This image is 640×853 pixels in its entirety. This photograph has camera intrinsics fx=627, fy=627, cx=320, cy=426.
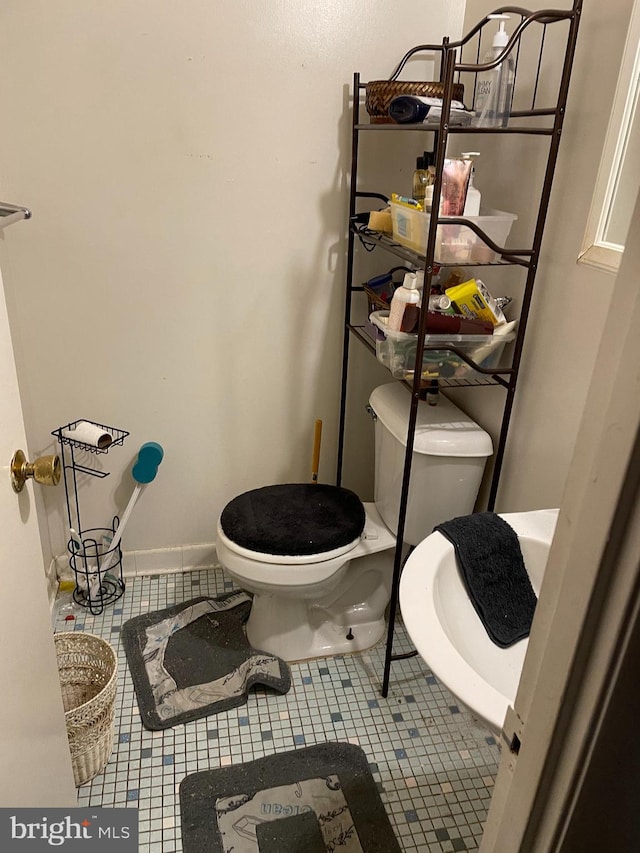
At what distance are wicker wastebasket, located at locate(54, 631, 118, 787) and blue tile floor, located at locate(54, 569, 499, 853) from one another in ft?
0.22

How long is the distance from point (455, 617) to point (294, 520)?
2.33 ft

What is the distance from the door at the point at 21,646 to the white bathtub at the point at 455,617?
1.93 feet

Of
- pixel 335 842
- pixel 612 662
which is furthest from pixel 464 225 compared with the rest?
pixel 335 842

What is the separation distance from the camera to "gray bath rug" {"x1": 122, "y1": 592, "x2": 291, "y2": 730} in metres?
1.69

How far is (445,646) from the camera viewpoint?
3.19ft

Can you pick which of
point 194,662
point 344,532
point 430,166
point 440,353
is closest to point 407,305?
point 440,353

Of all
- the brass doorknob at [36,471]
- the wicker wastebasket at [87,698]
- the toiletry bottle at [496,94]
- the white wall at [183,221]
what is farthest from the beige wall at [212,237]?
the brass doorknob at [36,471]

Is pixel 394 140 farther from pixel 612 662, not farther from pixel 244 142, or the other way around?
pixel 612 662

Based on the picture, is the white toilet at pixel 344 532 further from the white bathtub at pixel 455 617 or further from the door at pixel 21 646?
the door at pixel 21 646

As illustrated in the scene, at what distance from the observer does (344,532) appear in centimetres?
173

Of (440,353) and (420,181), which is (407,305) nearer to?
(440,353)

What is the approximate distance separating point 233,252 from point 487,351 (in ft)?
2.63

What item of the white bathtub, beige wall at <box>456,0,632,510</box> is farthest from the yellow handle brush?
the white bathtub

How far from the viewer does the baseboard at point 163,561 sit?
209cm
